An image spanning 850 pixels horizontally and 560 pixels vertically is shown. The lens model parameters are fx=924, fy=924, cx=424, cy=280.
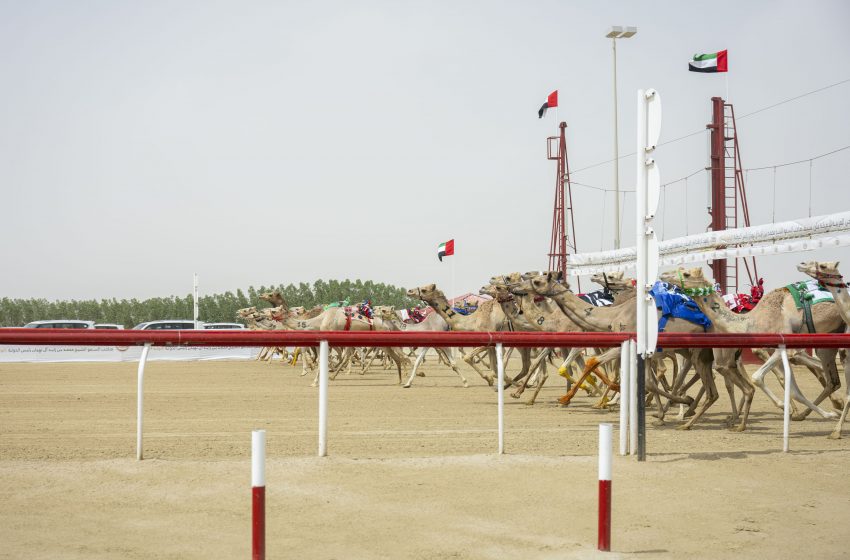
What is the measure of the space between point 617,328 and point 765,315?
6.82 ft

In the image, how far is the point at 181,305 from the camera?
2493 inches

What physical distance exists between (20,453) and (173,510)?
3.00 metres

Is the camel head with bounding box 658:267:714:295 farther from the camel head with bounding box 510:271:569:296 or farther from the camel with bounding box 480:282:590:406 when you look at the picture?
the camel with bounding box 480:282:590:406

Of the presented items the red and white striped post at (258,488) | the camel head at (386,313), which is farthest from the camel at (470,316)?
the red and white striped post at (258,488)

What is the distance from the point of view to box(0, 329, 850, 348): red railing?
26.7 ft

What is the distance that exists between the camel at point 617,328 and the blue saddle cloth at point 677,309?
0.12 m

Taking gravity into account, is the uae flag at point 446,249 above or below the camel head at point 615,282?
above

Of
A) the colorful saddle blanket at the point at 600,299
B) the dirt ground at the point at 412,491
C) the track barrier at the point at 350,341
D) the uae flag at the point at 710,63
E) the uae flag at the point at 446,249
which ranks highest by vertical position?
the uae flag at the point at 710,63

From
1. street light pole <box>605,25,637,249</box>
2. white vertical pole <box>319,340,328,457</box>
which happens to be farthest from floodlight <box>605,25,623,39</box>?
white vertical pole <box>319,340,328,457</box>

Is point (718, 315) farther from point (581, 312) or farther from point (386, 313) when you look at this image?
point (386, 313)

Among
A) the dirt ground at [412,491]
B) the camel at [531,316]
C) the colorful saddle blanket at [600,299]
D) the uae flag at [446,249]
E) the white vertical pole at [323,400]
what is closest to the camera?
the dirt ground at [412,491]

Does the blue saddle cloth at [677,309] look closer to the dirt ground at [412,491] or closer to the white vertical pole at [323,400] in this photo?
the dirt ground at [412,491]

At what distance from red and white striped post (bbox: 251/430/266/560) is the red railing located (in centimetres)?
371

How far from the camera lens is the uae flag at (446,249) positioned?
130 ft
